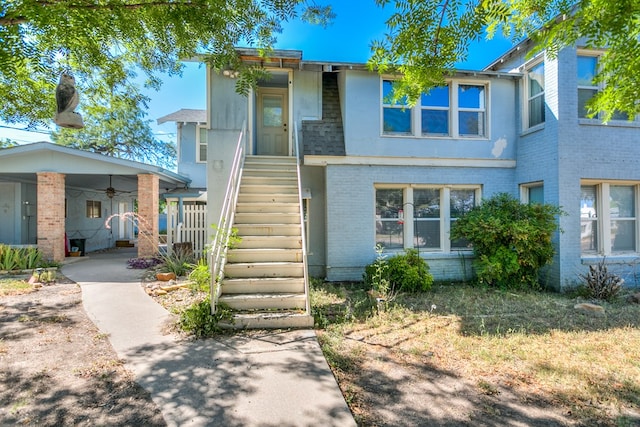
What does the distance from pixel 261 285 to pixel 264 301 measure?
1.18 feet

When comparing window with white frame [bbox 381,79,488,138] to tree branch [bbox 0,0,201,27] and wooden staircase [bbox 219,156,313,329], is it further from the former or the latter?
→ tree branch [bbox 0,0,201,27]

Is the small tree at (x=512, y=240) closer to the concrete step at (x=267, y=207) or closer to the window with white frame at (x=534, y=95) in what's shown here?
the window with white frame at (x=534, y=95)

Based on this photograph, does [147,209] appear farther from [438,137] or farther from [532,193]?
[532,193]

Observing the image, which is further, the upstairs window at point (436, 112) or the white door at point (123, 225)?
the white door at point (123, 225)

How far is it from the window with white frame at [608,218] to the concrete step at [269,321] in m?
7.73

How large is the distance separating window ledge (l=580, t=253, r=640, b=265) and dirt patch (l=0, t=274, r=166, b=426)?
958 cm

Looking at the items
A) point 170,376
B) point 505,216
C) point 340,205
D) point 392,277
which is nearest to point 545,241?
point 505,216

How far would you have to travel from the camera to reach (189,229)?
11031 mm

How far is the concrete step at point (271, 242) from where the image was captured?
627cm

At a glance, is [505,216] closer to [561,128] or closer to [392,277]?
[561,128]

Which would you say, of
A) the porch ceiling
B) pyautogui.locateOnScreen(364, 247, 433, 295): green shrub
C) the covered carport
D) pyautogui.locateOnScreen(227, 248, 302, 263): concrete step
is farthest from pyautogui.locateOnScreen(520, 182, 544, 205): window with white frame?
the porch ceiling

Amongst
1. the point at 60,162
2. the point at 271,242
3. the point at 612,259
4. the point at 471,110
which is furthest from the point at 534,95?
the point at 60,162

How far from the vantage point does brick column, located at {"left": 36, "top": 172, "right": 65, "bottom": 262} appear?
414 inches

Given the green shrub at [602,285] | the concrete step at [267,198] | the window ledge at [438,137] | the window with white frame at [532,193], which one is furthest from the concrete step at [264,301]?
the window with white frame at [532,193]
